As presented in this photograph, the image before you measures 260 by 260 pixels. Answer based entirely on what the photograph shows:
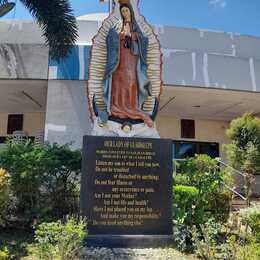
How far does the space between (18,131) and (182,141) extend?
855 centimetres

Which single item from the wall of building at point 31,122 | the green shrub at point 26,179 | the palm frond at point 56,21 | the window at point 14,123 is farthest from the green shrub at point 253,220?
the window at point 14,123

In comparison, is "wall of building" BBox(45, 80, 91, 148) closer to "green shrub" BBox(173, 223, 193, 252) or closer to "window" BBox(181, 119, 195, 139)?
"green shrub" BBox(173, 223, 193, 252)

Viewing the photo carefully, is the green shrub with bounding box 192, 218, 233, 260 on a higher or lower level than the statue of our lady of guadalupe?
lower

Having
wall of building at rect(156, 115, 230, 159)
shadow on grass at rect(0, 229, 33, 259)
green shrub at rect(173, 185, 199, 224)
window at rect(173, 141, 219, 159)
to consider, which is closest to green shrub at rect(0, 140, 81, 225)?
shadow on grass at rect(0, 229, 33, 259)

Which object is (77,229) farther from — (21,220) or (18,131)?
(18,131)

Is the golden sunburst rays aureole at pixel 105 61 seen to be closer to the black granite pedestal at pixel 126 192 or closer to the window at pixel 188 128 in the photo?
the black granite pedestal at pixel 126 192

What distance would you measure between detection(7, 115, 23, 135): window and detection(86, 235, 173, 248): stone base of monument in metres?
13.6

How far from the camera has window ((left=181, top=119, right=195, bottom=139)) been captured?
20375 mm

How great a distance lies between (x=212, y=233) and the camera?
6.83 meters

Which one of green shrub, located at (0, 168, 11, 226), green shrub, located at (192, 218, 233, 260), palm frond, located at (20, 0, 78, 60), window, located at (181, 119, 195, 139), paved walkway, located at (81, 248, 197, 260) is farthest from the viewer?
window, located at (181, 119, 195, 139)

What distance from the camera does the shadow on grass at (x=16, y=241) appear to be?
6.73 metres

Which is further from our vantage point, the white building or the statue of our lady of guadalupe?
the white building

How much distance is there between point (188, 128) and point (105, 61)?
10.7 meters

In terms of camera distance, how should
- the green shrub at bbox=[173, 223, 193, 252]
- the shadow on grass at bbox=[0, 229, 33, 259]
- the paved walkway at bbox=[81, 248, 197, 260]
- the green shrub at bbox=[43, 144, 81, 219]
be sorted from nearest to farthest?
the paved walkway at bbox=[81, 248, 197, 260] → the shadow on grass at bbox=[0, 229, 33, 259] → the green shrub at bbox=[173, 223, 193, 252] → the green shrub at bbox=[43, 144, 81, 219]
